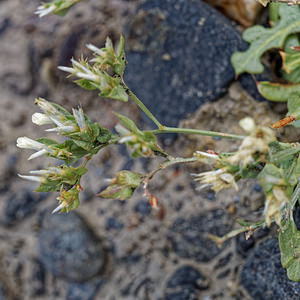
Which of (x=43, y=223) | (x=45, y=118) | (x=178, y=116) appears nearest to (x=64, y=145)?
(x=45, y=118)

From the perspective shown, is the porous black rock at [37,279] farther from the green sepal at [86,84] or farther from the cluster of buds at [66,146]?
the green sepal at [86,84]

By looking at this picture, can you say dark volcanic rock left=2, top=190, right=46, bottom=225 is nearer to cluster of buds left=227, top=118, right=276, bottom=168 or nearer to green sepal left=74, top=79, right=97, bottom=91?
green sepal left=74, top=79, right=97, bottom=91

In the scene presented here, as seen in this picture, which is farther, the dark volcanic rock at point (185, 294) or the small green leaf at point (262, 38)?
the dark volcanic rock at point (185, 294)

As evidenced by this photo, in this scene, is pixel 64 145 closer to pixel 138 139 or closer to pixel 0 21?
pixel 138 139

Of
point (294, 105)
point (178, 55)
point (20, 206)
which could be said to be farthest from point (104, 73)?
point (20, 206)

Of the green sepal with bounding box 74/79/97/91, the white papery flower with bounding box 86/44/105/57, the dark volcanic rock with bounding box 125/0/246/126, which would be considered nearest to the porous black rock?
the dark volcanic rock with bounding box 125/0/246/126

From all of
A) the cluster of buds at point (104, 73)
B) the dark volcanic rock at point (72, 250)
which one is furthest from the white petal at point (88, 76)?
the dark volcanic rock at point (72, 250)

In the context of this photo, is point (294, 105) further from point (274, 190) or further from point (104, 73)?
point (104, 73)
